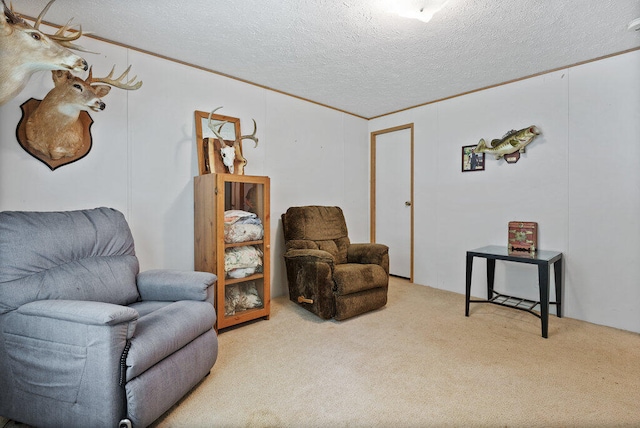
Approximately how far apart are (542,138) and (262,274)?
301 centimetres

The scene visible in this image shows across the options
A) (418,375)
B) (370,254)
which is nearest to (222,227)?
(370,254)

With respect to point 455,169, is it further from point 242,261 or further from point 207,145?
point 207,145

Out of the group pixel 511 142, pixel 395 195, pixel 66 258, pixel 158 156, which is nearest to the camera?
pixel 66 258

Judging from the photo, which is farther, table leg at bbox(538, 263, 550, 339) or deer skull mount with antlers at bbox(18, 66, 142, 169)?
table leg at bbox(538, 263, 550, 339)

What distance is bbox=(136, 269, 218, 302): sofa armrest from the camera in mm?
1924

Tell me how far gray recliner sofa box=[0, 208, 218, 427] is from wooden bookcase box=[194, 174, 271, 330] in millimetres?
630

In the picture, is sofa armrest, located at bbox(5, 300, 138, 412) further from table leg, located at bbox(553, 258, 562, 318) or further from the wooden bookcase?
table leg, located at bbox(553, 258, 562, 318)

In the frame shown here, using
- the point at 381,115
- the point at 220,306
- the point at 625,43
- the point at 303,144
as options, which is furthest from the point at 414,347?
the point at 381,115

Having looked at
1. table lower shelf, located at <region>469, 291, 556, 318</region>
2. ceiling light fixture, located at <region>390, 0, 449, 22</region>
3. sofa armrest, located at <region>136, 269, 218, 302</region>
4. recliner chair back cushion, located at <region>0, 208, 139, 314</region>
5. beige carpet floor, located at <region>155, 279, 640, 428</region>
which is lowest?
beige carpet floor, located at <region>155, 279, 640, 428</region>

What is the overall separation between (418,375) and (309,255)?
130 centimetres

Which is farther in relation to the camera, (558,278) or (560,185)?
Answer: (560,185)

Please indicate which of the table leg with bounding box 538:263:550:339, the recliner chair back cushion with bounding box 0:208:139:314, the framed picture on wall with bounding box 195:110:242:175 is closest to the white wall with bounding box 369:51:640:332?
the table leg with bounding box 538:263:550:339

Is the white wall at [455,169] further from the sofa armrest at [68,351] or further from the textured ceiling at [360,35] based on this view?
the sofa armrest at [68,351]

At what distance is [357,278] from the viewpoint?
9.08 feet
